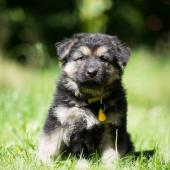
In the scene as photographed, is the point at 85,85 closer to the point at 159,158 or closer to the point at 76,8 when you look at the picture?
the point at 159,158

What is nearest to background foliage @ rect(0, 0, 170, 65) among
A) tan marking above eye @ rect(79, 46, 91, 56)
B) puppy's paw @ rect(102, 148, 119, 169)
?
tan marking above eye @ rect(79, 46, 91, 56)

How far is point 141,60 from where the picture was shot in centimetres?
1359

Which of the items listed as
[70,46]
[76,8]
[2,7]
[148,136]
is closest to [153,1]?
[76,8]

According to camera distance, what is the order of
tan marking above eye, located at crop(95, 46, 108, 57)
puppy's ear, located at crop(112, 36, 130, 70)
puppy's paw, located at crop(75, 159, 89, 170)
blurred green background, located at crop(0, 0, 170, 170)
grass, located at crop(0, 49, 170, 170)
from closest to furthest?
puppy's paw, located at crop(75, 159, 89, 170) → grass, located at crop(0, 49, 170, 170) → tan marking above eye, located at crop(95, 46, 108, 57) → puppy's ear, located at crop(112, 36, 130, 70) → blurred green background, located at crop(0, 0, 170, 170)

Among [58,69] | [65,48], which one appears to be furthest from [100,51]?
[58,69]

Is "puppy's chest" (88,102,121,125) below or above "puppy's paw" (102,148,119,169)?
above

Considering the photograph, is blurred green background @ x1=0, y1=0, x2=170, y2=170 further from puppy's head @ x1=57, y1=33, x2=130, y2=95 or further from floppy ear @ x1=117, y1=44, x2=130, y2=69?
floppy ear @ x1=117, y1=44, x2=130, y2=69

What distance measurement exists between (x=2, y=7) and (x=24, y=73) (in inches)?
85.1

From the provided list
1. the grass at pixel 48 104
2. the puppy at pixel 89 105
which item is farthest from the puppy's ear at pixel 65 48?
the grass at pixel 48 104

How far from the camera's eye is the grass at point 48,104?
5.63 m

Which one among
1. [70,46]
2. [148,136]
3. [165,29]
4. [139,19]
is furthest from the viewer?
[165,29]

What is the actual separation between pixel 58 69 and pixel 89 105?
6416 mm

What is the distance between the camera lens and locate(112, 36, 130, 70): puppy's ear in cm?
608

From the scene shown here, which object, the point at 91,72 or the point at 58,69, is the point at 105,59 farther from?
the point at 58,69
